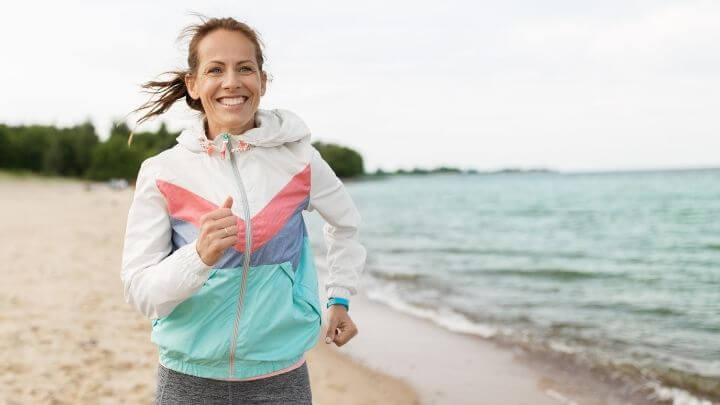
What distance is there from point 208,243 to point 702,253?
19.7 metres

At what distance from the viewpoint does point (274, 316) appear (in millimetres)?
2152

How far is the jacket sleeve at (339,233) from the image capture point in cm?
249

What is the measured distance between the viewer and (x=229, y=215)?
1.90m

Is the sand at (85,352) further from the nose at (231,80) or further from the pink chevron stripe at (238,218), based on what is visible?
the nose at (231,80)

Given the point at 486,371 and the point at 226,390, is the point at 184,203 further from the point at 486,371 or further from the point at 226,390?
the point at 486,371

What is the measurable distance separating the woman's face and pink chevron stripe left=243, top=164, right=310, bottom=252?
288 millimetres

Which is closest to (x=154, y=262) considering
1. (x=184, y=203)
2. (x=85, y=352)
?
(x=184, y=203)

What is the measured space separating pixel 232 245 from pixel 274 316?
12.3 inches

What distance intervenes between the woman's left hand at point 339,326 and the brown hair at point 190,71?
3.12 feet

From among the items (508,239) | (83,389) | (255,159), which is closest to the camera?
(255,159)

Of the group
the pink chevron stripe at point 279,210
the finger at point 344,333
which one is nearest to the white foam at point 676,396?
the finger at point 344,333

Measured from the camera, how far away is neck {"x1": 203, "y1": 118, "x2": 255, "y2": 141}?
2327 millimetres

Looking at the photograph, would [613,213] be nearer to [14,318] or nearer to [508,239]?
[508,239]

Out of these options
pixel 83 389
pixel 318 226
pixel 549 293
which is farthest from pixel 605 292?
pixel 318 226
